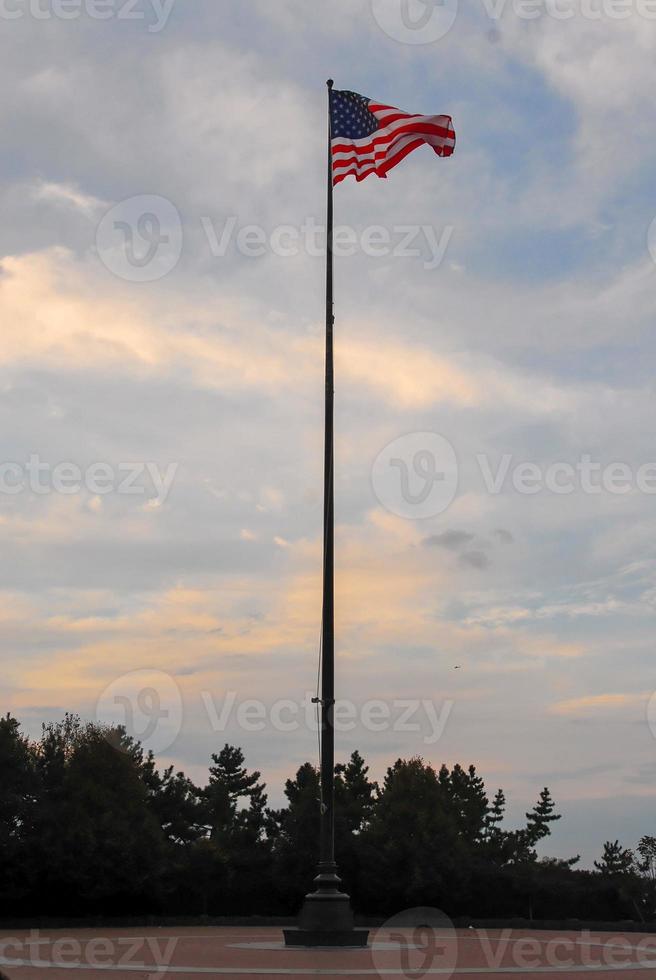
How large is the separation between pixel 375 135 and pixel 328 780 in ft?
49.5

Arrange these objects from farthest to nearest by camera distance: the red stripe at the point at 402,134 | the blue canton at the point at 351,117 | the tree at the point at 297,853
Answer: the tree at the point at 297,853, the blue canton at the point at 351,117, the red stripe at the point at 402,134

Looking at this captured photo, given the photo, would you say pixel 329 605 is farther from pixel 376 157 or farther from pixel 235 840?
pixel 235 840

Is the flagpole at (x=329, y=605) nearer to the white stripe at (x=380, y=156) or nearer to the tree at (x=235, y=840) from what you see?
the white stripe at (x=380, y=156)

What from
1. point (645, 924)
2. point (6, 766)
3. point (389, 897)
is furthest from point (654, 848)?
point (6, 766)

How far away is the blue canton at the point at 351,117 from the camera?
26.6m

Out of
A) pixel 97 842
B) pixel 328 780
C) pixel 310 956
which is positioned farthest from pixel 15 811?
pixel 310 956

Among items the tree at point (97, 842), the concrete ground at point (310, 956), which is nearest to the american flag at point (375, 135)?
the concrete ground at point (310, 956)

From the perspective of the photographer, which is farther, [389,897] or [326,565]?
[389,897]

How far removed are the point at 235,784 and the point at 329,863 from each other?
61782 millimetres

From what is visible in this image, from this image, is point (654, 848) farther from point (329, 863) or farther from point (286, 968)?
point (286, 968)

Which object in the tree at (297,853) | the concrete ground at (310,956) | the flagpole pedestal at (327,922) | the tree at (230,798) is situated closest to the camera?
the concrete ground at (310,956)

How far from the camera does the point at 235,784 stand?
83.2 metres

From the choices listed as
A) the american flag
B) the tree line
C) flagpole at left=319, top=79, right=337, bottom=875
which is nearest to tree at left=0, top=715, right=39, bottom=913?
the tree line

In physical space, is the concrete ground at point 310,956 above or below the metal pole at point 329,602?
below
